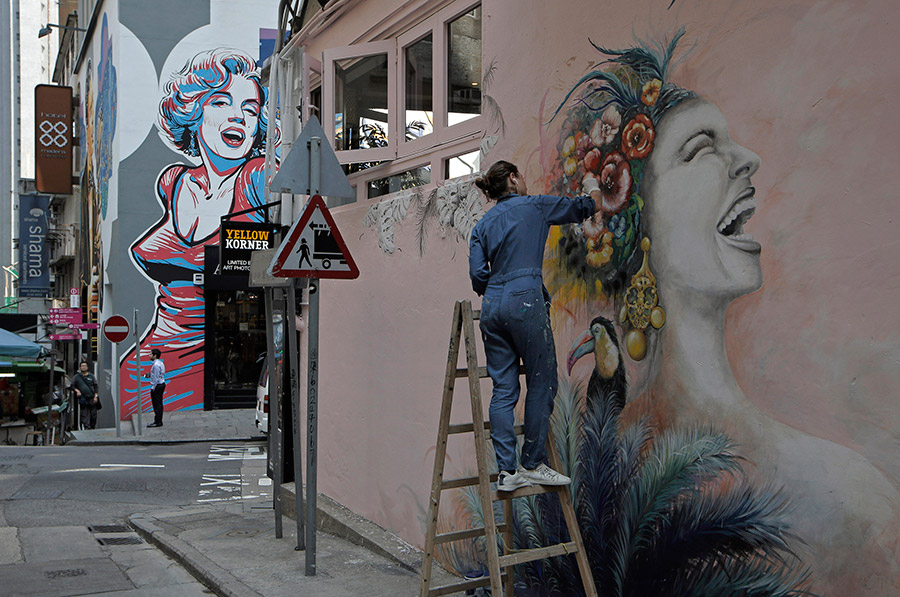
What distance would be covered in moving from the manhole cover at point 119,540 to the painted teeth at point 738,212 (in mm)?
7123

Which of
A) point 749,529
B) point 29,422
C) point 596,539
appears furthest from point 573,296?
point 29,422

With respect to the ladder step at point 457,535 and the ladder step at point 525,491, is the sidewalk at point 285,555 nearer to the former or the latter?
the ladder step at point 457,535

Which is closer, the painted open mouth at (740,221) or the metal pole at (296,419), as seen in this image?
the painted open mouth at (740,221)

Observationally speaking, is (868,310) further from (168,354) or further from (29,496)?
(168,354)

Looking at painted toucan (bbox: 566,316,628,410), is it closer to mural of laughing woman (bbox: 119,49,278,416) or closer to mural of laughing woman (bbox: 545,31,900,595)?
mural of laughing woman (bbox: 545,31,900,595)

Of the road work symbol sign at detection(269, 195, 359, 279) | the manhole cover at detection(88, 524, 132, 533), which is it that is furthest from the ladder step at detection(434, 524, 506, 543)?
the manhole cover at detection(88, 524, 132, 533)

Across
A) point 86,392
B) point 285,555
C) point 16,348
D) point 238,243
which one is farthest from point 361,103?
point 16,348

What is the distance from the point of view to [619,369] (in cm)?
436

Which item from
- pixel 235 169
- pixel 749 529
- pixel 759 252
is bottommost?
pixel 749 529

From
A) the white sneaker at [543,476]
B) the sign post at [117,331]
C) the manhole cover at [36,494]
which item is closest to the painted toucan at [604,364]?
the white sneaker at [543,476]

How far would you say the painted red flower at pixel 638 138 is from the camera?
420cm

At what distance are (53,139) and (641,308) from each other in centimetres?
3587

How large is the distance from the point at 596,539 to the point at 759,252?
1.78m

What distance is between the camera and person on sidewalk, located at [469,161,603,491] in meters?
4.00
